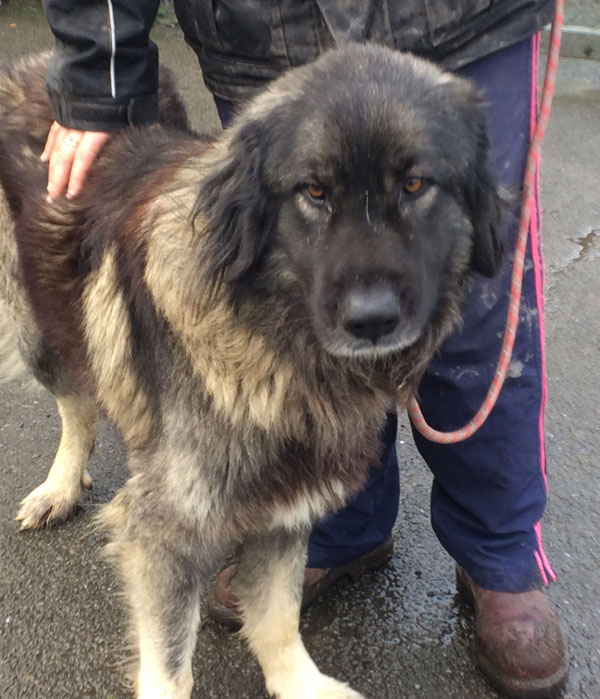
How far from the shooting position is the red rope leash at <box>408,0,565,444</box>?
1780 mm

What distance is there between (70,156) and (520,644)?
1.80 m

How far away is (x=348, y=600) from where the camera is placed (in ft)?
8.00

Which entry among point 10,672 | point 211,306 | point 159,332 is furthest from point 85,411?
point 211,306

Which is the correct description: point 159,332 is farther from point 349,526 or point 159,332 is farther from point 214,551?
point 349,526

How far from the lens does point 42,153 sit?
2148 mm

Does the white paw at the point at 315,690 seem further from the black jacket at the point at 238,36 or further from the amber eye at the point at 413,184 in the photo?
the black jacket at the point at 238,36

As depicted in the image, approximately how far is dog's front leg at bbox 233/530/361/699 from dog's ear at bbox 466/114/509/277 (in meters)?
0.86

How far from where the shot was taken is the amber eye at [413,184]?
1.48 meters

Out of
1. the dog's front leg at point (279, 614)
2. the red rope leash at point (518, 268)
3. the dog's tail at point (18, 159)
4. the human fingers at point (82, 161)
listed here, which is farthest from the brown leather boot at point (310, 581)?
the human fingers at point (82, 161)

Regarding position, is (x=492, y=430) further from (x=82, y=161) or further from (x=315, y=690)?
(x=82, y=161)

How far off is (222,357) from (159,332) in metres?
0.19

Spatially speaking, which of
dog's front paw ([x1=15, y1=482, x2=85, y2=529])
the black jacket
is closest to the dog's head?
the black jacket

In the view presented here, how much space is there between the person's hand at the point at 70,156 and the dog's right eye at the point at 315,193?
75 centimetres

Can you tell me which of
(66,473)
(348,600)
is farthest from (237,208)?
(66,473)
